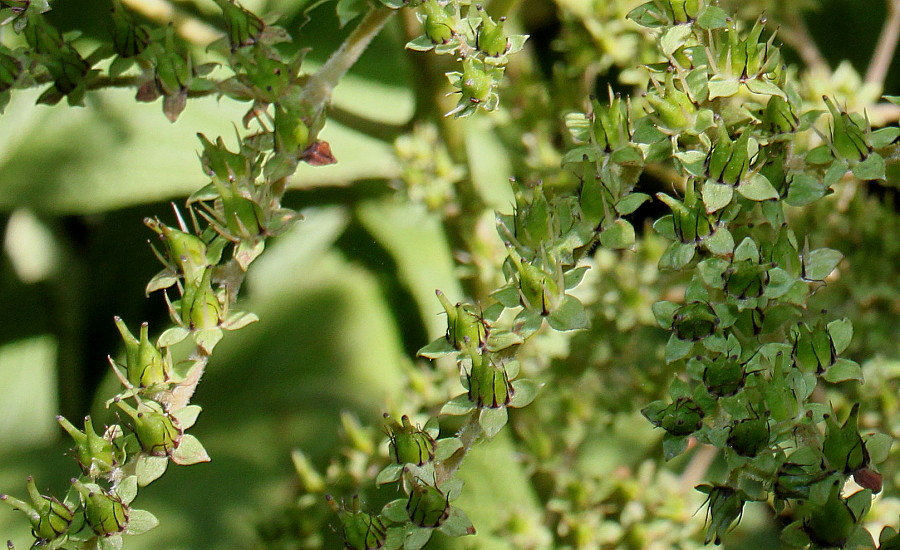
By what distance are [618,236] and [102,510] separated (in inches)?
13.5

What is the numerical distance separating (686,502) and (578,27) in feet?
1.76

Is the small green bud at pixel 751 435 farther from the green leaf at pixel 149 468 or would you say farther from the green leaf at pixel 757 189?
the green leaf at pixel 149 468

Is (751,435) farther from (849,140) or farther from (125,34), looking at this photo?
(125,34)

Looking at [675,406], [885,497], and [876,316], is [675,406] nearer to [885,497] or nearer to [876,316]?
[885,497]

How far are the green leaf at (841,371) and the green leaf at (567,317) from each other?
5.8 inches

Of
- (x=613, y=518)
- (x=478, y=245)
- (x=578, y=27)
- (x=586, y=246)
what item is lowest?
(x=613, y=518)

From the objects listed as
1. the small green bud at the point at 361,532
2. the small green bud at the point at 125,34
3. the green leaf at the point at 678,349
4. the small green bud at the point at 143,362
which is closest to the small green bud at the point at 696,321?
the green leaf at the point at 678,349

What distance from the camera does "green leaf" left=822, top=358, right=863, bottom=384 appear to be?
1.84 ft

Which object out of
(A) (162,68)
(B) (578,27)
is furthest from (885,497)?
(A) (162,68)

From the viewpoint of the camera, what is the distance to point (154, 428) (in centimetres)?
56

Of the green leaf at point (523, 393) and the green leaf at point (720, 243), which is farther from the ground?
the green leaf at point (720, 243)

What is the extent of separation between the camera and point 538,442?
102 centimetres

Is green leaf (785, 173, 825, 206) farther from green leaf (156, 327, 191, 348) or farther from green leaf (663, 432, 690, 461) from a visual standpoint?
green leaf (156, 327, 191, 348)

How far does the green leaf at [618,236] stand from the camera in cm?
58
